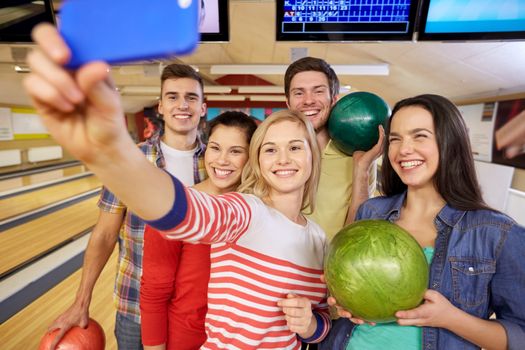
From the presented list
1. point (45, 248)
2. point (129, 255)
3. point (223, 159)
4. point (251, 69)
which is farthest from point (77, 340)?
point (251, 69)

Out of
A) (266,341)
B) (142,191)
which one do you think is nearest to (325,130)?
(266,341)

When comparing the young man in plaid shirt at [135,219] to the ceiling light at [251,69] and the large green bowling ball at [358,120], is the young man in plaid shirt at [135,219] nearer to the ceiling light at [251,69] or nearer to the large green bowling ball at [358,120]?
the large green bowling ball at [358,120]

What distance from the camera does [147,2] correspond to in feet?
1.03

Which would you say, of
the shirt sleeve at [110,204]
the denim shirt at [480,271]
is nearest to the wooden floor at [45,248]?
the shirt sleeve at [110,204]

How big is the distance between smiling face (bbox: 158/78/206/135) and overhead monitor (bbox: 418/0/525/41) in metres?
1.13

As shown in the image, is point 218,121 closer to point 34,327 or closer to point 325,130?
point 325,130

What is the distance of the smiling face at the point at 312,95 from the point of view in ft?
4.49

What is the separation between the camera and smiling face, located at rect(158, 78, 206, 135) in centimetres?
141

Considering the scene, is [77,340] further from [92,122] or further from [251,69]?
[251,69]

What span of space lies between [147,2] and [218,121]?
2.75ft

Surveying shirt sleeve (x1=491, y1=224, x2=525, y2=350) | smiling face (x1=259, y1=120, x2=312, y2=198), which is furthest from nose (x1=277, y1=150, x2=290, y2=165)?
shirt sleeve (x1=491, y1=224, x2=525, y2=350)

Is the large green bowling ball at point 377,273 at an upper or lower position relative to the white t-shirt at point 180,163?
lower

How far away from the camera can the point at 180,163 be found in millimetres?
1411

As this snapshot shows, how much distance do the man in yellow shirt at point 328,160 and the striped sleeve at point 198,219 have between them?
68 cm
